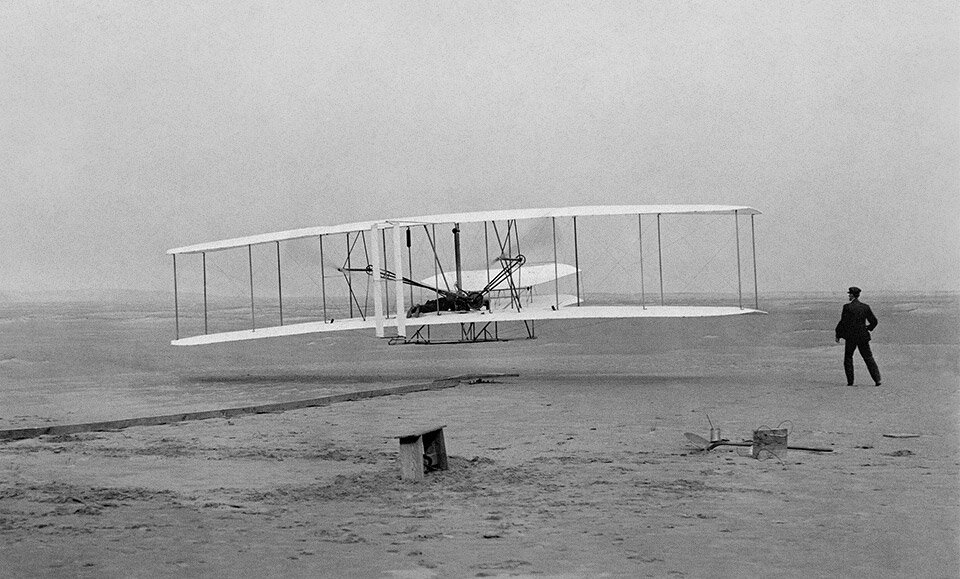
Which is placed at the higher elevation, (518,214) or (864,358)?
(518,214)

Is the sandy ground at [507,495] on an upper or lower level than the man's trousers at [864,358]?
lower

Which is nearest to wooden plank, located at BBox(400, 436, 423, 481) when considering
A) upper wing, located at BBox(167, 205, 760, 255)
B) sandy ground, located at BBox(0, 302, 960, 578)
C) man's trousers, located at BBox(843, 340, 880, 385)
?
sandy ground, located at BBox(0, 302, 960, 578)

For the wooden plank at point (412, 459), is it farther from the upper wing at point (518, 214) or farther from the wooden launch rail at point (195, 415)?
the upper wing at point (518, 214)

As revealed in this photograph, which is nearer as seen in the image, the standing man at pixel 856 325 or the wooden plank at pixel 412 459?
the wooden plank at pixel 412 459

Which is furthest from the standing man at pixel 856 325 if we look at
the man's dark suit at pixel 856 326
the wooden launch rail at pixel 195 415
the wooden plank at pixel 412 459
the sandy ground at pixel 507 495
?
the wooden plank at pixel 412 459

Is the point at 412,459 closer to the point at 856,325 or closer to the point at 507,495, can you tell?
the point at 507,495

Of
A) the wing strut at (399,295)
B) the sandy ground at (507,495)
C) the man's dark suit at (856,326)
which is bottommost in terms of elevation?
the sandy ground at (507,495)

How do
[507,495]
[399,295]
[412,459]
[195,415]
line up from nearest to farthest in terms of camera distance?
[507,495] < [412,459] < [195,415] < [399,295]

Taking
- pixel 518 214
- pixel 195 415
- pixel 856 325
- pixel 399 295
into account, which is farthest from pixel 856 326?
pixel 195 415

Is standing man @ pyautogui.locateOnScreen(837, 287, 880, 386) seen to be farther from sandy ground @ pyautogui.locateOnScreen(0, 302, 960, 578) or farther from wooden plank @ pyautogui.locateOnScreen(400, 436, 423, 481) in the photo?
wooden plank @ pyautogui.locateOnScreen(400, 436, 423, 481)

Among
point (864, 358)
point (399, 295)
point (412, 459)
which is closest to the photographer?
point (412, 459)
